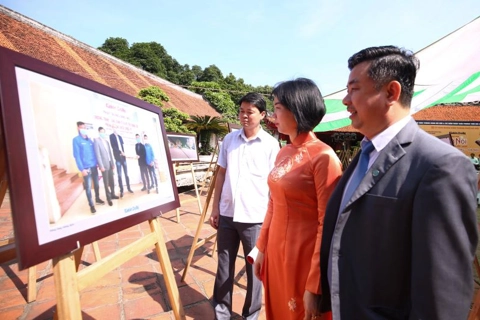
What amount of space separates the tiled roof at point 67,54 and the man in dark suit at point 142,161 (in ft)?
35.3

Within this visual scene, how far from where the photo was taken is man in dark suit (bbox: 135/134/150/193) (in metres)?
1.38

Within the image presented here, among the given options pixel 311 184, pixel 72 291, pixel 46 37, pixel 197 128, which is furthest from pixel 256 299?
pixel 46 37

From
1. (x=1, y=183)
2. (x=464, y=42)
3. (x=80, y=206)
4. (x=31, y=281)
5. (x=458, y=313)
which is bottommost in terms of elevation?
(x=31, y=281)

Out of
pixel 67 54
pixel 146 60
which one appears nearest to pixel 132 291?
pixel 67 54

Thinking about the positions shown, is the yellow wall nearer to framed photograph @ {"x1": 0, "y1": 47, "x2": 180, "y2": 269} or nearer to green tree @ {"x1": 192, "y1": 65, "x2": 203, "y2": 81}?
framed photograph @ {"x1": 0, "y1": 47, "x2": 180, "y2": 269}

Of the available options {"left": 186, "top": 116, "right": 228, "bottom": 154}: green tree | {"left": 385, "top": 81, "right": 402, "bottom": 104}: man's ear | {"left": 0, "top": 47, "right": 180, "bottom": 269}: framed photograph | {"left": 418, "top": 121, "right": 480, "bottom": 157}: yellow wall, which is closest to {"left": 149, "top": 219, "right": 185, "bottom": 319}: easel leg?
{"left": 0, "top": 47, "right": 180, "bottom": 269}: framed photograph

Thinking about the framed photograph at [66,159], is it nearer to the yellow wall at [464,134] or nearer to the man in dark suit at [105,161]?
the man in dark suit at [105,161]

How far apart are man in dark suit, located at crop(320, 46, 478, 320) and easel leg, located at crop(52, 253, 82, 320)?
0.94m

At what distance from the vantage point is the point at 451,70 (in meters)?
2.79

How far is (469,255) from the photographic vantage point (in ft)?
2.40

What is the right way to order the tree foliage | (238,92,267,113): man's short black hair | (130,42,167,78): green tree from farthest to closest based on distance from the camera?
1. (130,42,167,78): green tree
2. the tree foliage
3. (238,92,267,113): man's short black hair

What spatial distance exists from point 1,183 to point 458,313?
91.2 inches

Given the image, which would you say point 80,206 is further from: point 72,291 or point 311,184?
point 311,184

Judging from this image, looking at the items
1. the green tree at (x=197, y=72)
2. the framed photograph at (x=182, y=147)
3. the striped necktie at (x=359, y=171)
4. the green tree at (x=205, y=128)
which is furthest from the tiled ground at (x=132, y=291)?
the green tree at (x=197, y=72)
